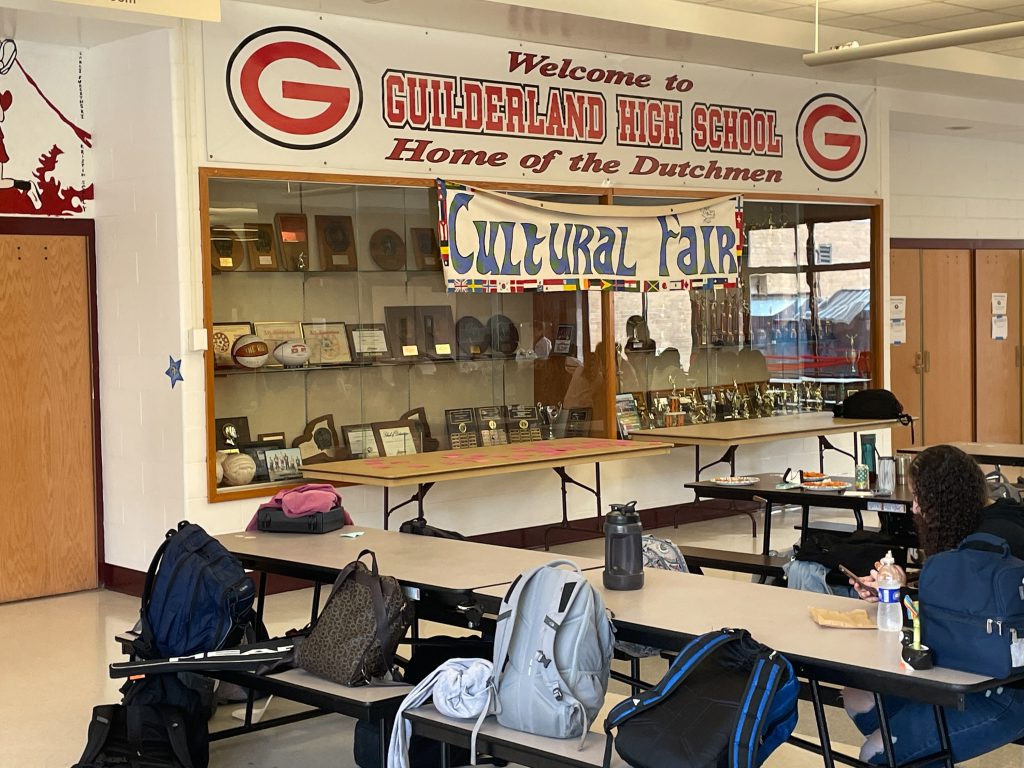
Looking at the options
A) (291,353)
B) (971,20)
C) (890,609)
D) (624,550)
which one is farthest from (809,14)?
(890,609)

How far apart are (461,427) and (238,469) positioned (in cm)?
158

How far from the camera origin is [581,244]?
850cm

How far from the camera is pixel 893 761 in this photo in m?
3.27

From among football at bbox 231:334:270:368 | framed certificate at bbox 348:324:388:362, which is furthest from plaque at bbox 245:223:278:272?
framed certificate at bbox 348:324:388:362

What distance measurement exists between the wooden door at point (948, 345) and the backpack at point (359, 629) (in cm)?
922

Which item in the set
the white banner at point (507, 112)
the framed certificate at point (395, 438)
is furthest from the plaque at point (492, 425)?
the white banner at point (507, 112)

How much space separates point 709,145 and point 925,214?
366 centimetres

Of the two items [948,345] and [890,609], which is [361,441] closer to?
[890,609]

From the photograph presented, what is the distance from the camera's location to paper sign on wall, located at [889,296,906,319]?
1173cm

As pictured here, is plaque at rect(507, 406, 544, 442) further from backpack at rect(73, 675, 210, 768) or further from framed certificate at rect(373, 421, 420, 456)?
backpack at rect(73, 675, 210, 768)

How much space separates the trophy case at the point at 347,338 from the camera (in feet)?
23.3

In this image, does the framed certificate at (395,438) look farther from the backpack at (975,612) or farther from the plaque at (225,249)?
the backpack at (975,612)

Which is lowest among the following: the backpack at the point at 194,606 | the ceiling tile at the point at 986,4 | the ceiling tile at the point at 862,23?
the backpack at the point at 194,606

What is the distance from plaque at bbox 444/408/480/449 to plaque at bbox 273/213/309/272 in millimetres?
1352
